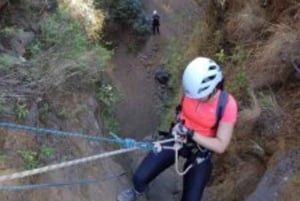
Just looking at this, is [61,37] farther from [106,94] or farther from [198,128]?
[198,128]

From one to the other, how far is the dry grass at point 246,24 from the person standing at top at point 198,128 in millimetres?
3110

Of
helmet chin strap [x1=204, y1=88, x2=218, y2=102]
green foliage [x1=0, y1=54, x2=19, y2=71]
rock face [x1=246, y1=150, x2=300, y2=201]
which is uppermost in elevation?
A: helmet chin strap [x1=204, y1=88, x2=218, y2=102]

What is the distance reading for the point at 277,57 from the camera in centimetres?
604

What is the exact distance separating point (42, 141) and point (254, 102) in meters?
2.60

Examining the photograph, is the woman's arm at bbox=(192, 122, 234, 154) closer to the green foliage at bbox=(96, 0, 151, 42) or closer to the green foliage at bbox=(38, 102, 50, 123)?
the green foliage at bbox=(38, 102, 50, 123)

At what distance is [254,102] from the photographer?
6031mm

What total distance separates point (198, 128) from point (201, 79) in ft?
1.58

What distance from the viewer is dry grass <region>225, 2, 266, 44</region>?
724 cm

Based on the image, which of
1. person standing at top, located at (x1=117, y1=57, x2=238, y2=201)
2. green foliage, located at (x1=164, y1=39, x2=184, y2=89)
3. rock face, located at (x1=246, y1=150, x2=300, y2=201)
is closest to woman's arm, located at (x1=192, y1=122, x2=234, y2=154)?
person standing at top, located at (x1=117, y1=57, x2=238, y2=201)

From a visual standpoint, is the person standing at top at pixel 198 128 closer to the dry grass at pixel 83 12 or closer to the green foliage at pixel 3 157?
the green foliage at pixel 3 157

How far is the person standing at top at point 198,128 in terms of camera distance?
4090 mm

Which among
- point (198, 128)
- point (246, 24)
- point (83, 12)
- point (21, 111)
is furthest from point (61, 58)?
point (83, 12)

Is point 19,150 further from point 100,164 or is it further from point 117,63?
point 117,63

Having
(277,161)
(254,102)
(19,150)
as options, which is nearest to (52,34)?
(19,150)
